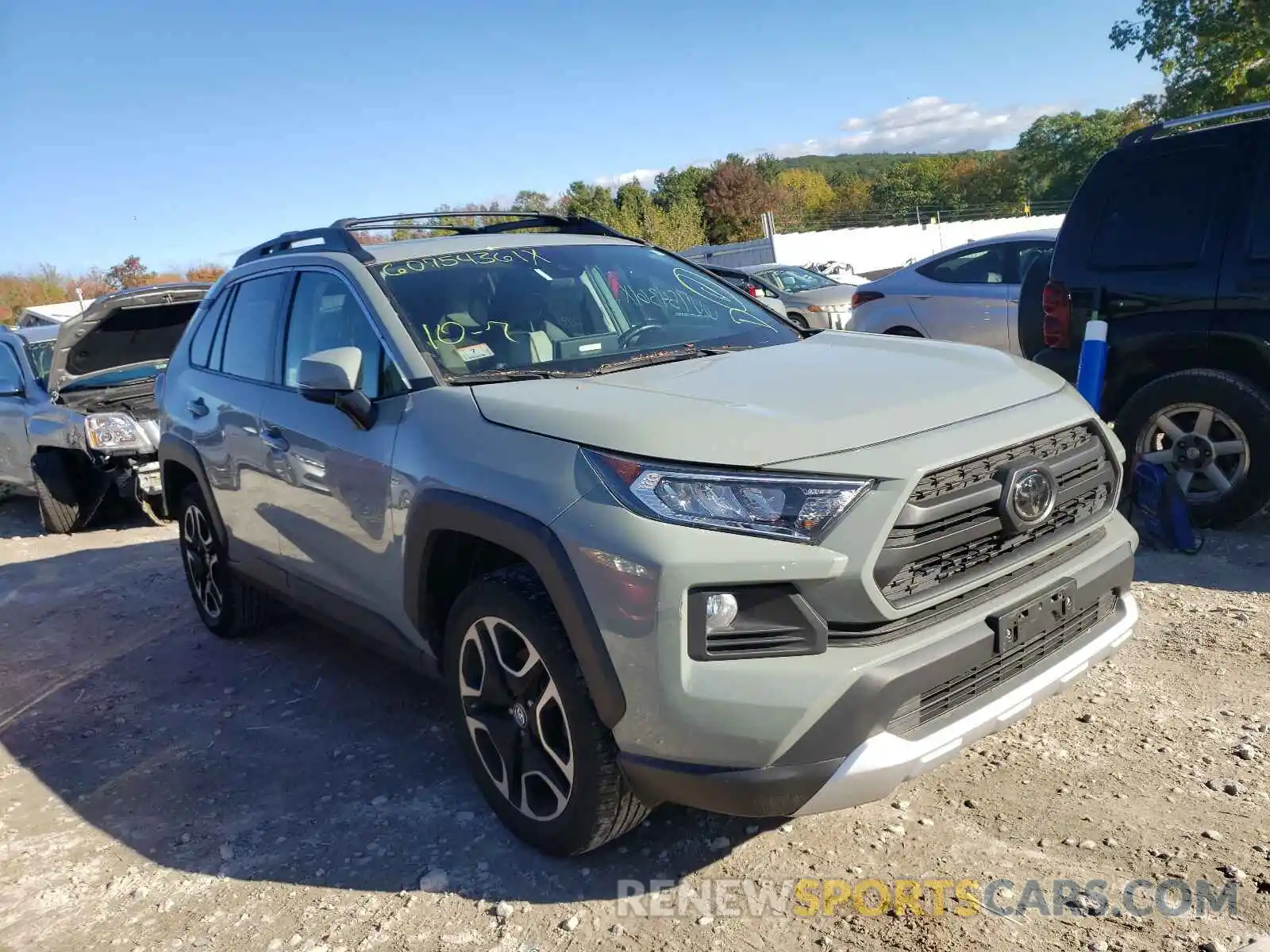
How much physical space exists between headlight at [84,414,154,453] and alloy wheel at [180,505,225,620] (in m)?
2.93

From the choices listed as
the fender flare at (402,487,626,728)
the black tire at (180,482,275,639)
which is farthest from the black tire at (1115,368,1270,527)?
the black tire at (180,482,275,639)

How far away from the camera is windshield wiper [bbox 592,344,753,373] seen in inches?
129

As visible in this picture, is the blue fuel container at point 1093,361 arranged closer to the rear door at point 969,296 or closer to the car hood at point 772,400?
the car hood at point 772,400

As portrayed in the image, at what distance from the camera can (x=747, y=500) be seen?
2.36 m

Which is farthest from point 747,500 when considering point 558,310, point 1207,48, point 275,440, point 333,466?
point 1207,48

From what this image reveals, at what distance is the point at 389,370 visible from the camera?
332cm

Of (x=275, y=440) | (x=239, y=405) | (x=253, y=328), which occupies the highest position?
(x=253, y=328)

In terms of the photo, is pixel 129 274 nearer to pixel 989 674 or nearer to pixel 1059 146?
pixel 989 674

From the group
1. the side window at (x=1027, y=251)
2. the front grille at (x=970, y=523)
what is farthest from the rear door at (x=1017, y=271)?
the front grille at (x=970, y=523)

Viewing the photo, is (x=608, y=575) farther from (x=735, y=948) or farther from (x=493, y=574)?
(x=735, y=948)

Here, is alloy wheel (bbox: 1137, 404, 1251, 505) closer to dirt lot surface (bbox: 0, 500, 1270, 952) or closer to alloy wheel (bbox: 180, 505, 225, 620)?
dirt lot surface (bbox: 0, 500, 1270, 952)

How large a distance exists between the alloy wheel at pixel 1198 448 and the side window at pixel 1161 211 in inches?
30.5

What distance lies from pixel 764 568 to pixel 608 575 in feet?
1.22

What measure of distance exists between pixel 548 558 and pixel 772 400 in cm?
74
